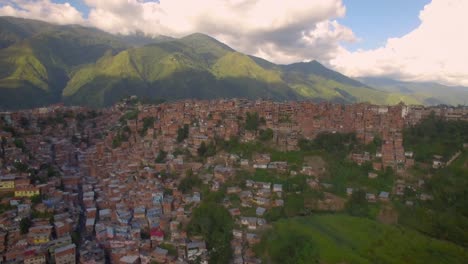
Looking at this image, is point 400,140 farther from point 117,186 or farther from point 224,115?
point 117,186

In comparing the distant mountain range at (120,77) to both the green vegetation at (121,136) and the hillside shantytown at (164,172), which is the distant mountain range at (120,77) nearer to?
the green vegetation at (121,136)

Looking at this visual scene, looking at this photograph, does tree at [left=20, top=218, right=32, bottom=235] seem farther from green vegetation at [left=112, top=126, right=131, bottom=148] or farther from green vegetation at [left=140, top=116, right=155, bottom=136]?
green vegetation at [left=140, top=116, right=155, bottom=136]

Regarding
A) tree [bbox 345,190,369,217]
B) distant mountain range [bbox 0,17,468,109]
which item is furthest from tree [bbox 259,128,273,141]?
distant mountain range [bbox 0,17,468,109]

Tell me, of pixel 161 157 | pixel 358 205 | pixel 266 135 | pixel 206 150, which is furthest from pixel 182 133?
pixel 358 205

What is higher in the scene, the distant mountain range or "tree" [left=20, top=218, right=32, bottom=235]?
the distant mountain range

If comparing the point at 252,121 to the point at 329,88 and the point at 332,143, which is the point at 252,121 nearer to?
the point at 332,143

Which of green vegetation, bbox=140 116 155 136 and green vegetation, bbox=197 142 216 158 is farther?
green vegetation, bbox=140 116 155 136
